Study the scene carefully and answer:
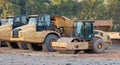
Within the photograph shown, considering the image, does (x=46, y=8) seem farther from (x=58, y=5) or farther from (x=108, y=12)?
(x=108, y=12)

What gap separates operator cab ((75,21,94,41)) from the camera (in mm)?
27953

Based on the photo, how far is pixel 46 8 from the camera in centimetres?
5653

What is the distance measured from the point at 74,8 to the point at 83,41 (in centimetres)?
2864

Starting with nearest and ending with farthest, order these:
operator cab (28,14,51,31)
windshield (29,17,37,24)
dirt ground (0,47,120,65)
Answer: dirt ground (0,47,120,65) → operator cab (28,14,51,31) → windshield (29,17,37,24)

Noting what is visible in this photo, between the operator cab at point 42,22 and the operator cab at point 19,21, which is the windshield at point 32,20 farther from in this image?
the operator cab at point 19,21

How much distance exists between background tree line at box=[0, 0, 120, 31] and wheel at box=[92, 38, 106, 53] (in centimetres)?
2442

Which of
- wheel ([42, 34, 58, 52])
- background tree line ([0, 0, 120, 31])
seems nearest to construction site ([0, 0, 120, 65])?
wheel ([42, 34, 58, 52])

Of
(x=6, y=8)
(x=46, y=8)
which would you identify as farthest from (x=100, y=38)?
(x=6, y=8)

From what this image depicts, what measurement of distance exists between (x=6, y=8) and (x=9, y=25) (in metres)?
27.0

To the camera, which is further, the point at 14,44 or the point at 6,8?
the point at 6,8

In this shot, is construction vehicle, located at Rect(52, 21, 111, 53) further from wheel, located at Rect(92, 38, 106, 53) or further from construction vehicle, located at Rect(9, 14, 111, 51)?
construction vehicle, located at Rect(9, 14, 111, 51)

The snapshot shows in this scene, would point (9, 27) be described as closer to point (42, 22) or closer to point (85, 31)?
point (42, 22)

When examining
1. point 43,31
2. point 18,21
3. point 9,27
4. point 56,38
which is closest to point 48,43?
point 56,38

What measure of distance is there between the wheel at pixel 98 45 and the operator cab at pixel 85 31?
1.40ft
